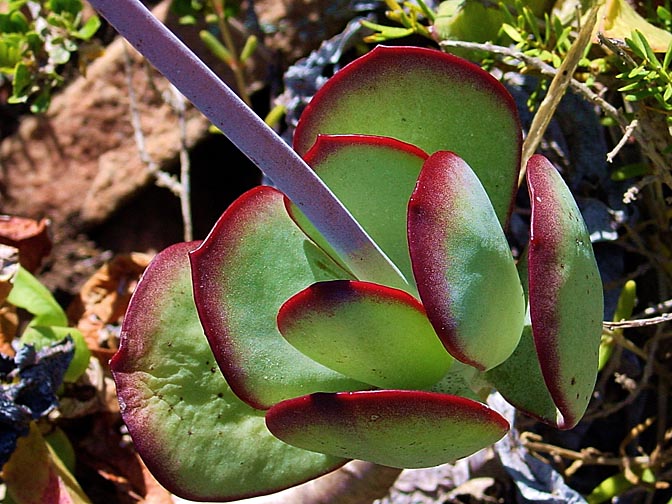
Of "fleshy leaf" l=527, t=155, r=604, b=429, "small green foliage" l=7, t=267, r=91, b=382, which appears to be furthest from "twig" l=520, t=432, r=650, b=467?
"small green foliage" l=7, t=267, r=91, b=382

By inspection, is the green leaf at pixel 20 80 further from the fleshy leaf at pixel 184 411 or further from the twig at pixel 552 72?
the twig at pixel 552 72

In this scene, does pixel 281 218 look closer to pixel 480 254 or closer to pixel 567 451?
pixel 480 254

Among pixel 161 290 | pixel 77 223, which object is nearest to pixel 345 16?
pixel 77 223

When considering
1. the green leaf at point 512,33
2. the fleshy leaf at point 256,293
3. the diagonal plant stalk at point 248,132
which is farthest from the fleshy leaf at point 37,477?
the green leaf at point 512,33

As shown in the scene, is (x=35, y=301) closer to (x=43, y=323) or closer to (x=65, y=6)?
(x=43, y=323)

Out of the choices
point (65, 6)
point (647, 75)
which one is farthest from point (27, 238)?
point (647, 75)

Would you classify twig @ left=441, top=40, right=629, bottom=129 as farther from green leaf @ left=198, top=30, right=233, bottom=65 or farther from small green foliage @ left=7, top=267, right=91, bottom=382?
small green foliage @ left=7, top=267, right=91, bottom=382
